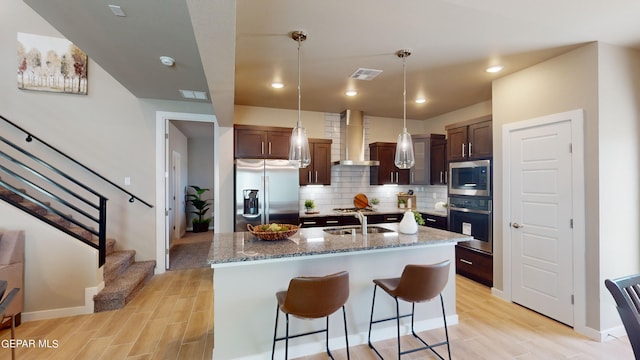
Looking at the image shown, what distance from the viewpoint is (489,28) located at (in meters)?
2.29

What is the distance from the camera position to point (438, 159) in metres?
5.02

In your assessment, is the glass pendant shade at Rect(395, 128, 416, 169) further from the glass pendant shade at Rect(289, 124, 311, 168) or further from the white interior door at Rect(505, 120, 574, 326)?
the white interior door at Rect(505, 120, 574, 326)

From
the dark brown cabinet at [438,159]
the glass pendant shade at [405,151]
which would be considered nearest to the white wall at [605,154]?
the glass pendant shade at [405,151]

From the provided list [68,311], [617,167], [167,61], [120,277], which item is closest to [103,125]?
[167,61]

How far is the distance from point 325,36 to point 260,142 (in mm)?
2320

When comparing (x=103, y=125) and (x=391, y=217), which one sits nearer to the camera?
(x=103, y=125)

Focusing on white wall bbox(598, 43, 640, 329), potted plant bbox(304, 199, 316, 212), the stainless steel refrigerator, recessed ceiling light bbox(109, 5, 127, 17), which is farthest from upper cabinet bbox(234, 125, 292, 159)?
white wall bbox(598, 43, 640, 329)

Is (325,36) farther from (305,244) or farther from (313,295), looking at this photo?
(313,295)

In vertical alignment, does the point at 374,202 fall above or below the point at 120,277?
above

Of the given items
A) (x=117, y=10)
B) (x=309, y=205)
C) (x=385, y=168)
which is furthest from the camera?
(x=385, y=168)

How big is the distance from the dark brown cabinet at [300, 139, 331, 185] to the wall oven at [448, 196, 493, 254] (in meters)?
2.11

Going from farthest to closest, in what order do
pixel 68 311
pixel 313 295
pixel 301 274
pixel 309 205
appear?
1. pixel 309 205
2. pixel 68 311
3. pixel 301 274
4. pixel 313 295

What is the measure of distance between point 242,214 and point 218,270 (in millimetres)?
1984

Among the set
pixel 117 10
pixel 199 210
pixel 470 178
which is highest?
pixel 117 10
